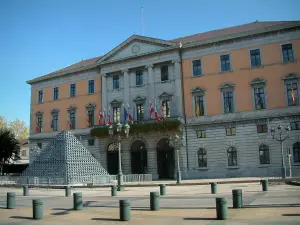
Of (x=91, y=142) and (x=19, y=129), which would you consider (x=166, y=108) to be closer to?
(x=91, y=142)

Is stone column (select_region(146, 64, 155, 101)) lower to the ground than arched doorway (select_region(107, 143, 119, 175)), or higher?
higher

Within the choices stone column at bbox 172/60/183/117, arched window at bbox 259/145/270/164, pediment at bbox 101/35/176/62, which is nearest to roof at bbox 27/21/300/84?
pediment at bbox 101/35/176/62

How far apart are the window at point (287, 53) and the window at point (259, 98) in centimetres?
405

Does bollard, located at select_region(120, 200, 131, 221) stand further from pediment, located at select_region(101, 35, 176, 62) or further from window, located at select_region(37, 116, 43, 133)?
window, located at select_region(37, 116, 43, 133)

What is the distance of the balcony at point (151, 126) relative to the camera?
37.4 metres

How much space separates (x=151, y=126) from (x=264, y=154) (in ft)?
42.7

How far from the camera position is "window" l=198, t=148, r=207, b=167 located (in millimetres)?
37625

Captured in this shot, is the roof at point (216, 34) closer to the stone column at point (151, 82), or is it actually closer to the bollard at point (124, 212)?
the stone column at point (151, 82)

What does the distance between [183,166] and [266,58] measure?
15.4 m

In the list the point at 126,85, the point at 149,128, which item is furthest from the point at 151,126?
the point at 126,85

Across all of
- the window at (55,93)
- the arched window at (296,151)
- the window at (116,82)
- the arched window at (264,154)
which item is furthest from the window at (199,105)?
the window at (55,93)

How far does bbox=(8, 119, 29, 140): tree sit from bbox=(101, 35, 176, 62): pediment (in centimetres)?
4904

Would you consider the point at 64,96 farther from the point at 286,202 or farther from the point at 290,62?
the point at 286,202

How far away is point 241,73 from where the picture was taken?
121ft
